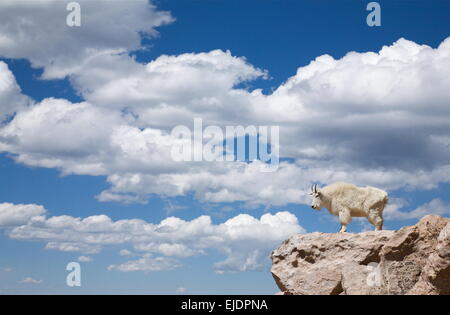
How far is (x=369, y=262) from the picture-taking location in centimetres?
1952

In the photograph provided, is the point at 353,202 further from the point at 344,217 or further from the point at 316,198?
the point at 316,198

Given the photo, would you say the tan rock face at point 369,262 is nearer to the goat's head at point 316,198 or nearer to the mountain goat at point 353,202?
the mountain goat at point 353,202

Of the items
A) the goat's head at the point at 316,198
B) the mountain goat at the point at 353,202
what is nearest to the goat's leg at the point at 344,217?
the mountain goat at the point at 353,202

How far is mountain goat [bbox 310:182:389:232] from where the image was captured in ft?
73.4

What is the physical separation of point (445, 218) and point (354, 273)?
3465mm

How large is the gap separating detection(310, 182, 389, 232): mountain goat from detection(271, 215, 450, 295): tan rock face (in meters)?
2.00

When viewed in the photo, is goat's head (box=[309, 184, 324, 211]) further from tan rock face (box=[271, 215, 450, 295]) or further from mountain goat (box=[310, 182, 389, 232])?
tan rock face (box=[271, 215, 450, 295])

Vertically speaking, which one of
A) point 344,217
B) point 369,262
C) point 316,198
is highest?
point 316,198

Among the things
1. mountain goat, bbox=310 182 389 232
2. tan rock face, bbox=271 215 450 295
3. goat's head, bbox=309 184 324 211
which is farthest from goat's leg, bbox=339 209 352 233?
tan rock face, bbox=271 215 450 295

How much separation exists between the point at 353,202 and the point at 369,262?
365cm

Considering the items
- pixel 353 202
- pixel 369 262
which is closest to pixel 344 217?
pixel 353 202

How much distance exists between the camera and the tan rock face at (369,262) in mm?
16781
